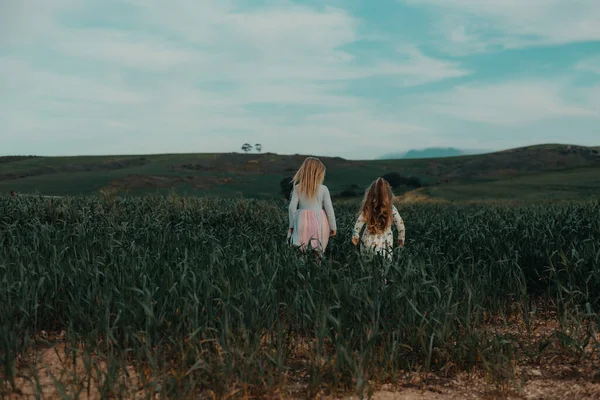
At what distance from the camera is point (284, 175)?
188 ft

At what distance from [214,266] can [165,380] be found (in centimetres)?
214

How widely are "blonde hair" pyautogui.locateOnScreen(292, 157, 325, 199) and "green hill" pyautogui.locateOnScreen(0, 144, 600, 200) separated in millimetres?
26003

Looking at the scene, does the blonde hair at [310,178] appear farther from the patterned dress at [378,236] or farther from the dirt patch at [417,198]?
the dirt patch at [417,198]

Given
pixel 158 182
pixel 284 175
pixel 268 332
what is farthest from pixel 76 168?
pixel 268 332

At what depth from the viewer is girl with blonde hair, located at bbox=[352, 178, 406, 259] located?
24.5 ft

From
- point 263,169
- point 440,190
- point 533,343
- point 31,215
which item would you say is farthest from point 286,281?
point 263,169

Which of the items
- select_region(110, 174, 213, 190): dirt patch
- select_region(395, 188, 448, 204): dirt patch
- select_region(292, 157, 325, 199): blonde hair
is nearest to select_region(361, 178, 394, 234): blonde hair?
select_region(292, 157, 325, 199): blonde hair

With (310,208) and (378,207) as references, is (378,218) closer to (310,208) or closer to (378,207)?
(378,207)

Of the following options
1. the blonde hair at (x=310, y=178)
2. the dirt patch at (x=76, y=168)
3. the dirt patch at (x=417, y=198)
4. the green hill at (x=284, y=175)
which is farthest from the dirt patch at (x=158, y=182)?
the blonde hair at (x=310, y=178)

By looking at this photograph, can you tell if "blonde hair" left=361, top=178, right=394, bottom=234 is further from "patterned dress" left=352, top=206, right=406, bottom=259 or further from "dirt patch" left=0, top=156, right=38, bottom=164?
"dirt patch" left=0, top=156, right=38, bottom=164

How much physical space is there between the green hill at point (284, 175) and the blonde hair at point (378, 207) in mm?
26019

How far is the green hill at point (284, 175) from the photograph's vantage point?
130ft

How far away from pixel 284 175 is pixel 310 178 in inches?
1950

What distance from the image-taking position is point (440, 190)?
36094 mm
